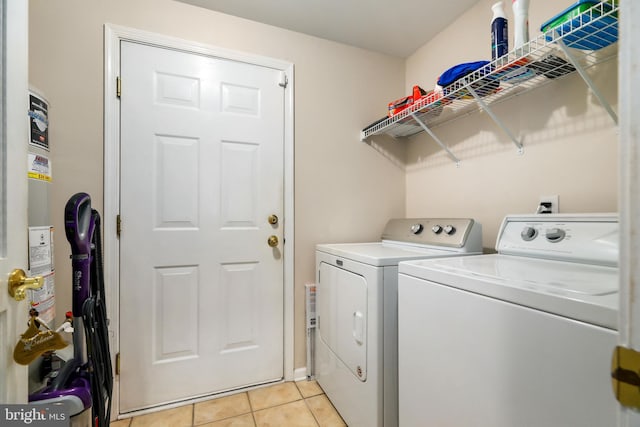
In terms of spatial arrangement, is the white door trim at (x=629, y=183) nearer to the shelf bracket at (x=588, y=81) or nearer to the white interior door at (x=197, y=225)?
the shelf bracket at (x=588, y=81)

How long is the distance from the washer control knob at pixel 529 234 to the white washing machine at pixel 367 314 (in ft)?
0.78

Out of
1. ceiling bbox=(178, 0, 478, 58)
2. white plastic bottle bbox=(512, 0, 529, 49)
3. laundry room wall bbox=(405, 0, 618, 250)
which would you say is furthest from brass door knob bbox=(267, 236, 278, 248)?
white plastic bottle bbox=(512, 0, 529, 49)

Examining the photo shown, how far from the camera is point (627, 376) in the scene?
34 cm

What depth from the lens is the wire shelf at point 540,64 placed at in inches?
38.7

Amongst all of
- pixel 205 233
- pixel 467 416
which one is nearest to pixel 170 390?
pixel 205 233

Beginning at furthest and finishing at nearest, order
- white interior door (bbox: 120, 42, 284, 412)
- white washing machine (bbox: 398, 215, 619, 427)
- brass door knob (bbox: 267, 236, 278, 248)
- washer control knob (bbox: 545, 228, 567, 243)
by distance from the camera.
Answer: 1. brass door knob (bbox: 267, 236, 278, 248)
2. white interior door (bbox: 120, 42, 284, 412)
3. washer control knob (bbox: 545, 228, 567, 243)
4. white washing machine (bbox: 398, 215, 619, 427)

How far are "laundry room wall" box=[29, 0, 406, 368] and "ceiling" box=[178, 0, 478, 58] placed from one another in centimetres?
7

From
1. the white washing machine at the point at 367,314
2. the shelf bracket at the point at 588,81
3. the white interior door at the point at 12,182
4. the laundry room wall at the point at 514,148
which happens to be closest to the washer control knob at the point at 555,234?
the laundry room wall at the point at 514,148

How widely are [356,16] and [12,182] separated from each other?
192cm

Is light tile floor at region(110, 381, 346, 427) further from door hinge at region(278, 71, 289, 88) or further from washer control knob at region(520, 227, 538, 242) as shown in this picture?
door hinge at region(278, 71, 289, 88)

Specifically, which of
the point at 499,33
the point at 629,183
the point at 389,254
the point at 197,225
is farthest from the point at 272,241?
the point at 629,183

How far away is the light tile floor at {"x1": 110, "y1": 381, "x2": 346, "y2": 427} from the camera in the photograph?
61.3 inches

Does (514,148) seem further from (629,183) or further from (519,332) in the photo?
(629,183)

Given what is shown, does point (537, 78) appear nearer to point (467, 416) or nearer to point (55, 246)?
point (467, 416)
